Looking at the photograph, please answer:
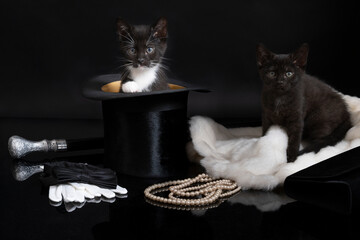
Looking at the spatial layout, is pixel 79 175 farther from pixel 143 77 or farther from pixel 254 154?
pixel 254 154

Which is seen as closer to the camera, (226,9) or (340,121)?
(340,121)

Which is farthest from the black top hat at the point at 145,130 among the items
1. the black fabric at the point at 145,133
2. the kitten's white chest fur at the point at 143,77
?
the kitten's white chest fur at the point at 143,77

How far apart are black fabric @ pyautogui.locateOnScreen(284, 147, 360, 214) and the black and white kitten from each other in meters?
0.73

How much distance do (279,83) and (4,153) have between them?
4.56ft

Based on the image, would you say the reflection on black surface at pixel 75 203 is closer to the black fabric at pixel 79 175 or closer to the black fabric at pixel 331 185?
the black fabric at pixel 79 175

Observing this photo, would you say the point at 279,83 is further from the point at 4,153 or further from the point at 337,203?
the point at 4,153

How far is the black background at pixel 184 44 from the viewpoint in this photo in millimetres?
3529

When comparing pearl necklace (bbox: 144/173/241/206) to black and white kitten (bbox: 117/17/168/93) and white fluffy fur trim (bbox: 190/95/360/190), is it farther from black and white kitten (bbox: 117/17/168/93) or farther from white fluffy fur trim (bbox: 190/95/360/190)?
black and white kitten (bbox: 117/17/168/93)

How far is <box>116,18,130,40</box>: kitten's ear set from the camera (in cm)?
236

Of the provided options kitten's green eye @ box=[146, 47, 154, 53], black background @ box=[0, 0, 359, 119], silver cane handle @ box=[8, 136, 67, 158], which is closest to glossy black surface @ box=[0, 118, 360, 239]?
silver cane handle @ box=[8, 136, 67, 158]

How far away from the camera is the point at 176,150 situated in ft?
7.95

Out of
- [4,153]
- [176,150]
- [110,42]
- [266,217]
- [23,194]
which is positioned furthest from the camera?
[110,42]

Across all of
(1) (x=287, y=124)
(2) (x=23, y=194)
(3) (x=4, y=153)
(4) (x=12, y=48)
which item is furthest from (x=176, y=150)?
(4) (x=12, y=48)

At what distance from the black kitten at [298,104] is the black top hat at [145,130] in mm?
324
